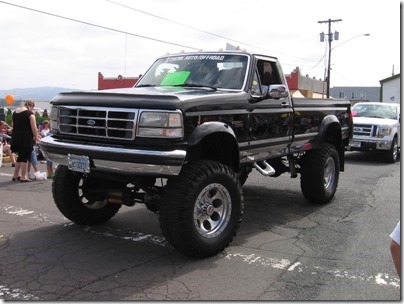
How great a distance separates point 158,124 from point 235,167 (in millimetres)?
1316

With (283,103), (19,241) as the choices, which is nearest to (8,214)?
(19,241)

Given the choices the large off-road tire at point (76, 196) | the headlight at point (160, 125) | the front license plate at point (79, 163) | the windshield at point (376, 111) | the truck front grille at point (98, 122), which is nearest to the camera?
the headlight at point (160, 125)

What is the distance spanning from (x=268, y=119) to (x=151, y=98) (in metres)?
2.01

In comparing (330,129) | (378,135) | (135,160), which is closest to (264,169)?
(330,129)

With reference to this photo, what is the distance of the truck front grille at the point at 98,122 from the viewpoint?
449cm

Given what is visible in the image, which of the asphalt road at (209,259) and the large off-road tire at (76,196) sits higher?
the large off-road tire at (76,196)

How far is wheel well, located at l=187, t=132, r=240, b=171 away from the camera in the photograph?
488 centimetres

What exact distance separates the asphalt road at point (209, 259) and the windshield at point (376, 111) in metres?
8.19

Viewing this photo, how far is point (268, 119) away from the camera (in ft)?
19.4

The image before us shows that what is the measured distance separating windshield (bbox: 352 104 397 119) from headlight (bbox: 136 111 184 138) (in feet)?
39.6

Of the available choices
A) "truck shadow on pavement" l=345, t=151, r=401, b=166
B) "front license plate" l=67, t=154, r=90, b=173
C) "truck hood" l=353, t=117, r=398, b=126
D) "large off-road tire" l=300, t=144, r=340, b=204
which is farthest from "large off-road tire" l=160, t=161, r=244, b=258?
"truck hood" l=353, t=117, r=398, b=126

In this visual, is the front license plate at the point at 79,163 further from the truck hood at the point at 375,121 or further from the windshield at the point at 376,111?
the windshield at the point at 376,111

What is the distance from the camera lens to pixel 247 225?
608 cm

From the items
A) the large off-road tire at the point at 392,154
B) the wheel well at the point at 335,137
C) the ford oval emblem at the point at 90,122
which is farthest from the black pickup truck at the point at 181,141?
the large off-road tire at the point at 392,154
